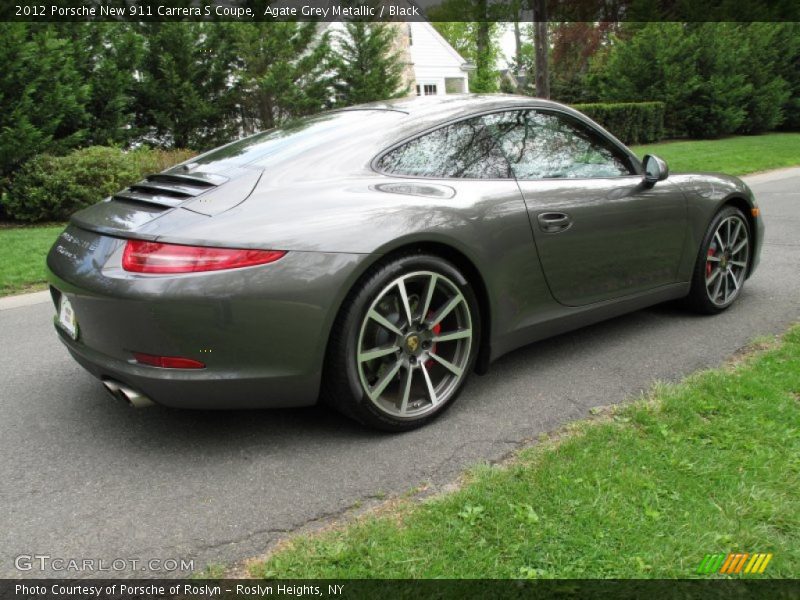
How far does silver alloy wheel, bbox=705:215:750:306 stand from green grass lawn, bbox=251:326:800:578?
1.58 metres

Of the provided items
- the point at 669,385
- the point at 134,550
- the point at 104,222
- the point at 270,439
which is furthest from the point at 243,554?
the point at 669,385

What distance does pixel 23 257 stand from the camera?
7125 millimetres

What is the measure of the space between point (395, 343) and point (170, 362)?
3.03 ft

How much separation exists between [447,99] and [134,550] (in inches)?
101

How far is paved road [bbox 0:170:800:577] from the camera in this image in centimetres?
227

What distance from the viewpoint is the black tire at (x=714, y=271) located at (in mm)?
4234

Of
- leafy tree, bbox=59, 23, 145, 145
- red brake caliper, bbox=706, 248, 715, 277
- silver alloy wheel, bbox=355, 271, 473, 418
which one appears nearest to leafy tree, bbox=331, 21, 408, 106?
leafy tree, bbox=59, 23, 145, 145

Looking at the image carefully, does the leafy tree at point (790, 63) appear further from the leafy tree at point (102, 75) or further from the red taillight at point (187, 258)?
the red taillight at point (187, 258)

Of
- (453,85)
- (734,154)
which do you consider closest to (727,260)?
(734,154)

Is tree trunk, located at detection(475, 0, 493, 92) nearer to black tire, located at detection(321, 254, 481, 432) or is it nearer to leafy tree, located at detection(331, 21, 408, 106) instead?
leafy tree, located at detection(331, 21, 408, 106)

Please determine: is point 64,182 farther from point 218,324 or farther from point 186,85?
point 218,324

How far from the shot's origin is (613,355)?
3793 millimetres

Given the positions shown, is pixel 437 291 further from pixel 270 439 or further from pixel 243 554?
pixel 243 554

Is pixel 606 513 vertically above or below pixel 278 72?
below
